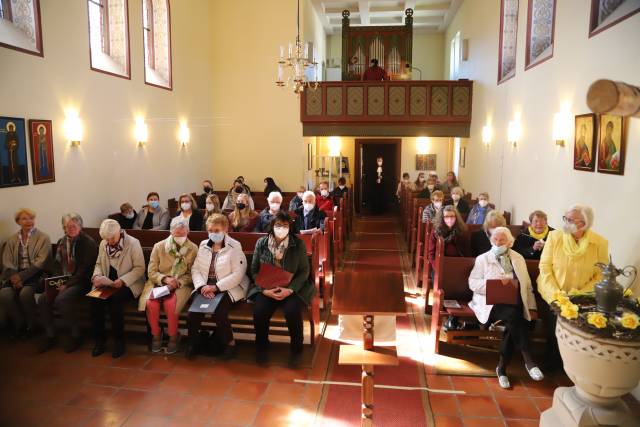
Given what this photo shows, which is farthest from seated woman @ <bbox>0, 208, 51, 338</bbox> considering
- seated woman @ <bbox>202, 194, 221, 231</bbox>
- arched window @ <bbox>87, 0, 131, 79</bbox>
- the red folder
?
arched window @ <bbox>87, 0, 131, 79</bbox>

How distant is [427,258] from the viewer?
605 cm

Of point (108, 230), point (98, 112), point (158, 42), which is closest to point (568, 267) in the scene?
point (108, 230)

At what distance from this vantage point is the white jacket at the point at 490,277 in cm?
423

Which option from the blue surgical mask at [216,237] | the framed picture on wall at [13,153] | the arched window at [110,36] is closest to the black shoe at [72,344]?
the blue surgical mask at [216,237]

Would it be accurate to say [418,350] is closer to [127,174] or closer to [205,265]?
[205,265]

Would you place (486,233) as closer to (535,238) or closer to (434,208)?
(535,238)

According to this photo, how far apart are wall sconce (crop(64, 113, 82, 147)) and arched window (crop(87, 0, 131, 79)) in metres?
0.99

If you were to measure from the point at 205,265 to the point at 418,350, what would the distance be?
90.4 inches

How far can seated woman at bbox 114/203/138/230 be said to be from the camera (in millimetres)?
7084

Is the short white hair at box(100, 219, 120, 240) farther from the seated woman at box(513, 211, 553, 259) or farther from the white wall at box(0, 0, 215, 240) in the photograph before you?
the seated woman at box(513, 211, 553, 259)

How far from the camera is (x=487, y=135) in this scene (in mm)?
9016

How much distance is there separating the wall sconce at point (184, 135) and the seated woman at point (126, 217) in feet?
9.77

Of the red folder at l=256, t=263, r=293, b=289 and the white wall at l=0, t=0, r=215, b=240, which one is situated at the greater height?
the white wall at l=0, t=0, r=215, b=240

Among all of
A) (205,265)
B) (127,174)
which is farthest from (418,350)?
(127,174)
